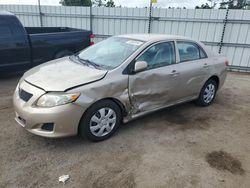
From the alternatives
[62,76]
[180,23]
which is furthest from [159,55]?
[180,23]

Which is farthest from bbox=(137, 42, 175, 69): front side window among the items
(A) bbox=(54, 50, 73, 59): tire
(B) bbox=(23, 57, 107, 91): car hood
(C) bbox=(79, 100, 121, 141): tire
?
(A) bbox=(54, 50, 73, 59): tire

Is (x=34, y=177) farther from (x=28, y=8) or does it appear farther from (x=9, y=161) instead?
(x=28, y=8)

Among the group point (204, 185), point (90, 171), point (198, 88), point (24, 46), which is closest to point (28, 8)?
point (24, 46)

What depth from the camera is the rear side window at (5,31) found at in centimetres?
550

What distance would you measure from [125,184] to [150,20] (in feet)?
24.9

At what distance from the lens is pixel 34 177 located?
259 cm

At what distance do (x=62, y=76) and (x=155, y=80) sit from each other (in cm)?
150

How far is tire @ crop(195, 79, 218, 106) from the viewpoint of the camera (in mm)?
4727

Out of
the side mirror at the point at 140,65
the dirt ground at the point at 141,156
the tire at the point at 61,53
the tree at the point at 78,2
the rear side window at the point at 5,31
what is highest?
the tree at the point at 78,2

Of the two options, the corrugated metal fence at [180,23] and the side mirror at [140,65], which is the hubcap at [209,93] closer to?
the side mirror at [140,65]

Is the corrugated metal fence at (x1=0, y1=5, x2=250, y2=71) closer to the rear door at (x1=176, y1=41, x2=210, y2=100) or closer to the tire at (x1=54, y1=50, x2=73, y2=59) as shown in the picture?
the tire at (x1=54, y1=50, x2=73, y2=59)

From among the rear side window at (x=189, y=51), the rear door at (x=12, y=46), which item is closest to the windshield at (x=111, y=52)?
the rear side window at (x=189, y=51)

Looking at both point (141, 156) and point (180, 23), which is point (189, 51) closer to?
point (141, 156)

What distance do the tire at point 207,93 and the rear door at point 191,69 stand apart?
19 centimetres
